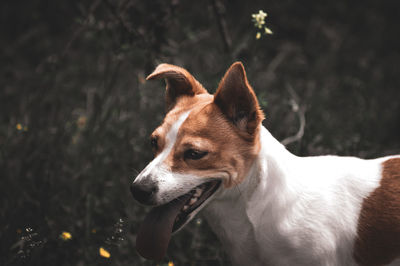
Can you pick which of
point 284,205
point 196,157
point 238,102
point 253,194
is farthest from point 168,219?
point 238,102

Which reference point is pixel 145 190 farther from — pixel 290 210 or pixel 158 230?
pixel 290 210

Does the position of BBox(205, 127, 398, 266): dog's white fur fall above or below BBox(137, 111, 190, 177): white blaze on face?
below

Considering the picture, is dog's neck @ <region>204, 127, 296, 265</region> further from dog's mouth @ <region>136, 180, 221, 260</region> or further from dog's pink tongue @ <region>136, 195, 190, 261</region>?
dog's pink tongue @ <region>136, 195, 190, 261</region>

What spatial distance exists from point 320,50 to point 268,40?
0.84m

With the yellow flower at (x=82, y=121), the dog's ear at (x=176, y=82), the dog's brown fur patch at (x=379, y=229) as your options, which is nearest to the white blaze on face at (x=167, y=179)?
the dog's ear at (x=176, y=82)

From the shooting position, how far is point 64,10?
19.2ft

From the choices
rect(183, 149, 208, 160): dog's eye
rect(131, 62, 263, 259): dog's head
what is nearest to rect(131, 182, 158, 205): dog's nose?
rect(131, 62, 263, 259): dog's head

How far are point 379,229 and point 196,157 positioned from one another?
106 centimetres

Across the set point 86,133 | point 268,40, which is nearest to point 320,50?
point 268,40

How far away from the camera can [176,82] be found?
2.27 meters

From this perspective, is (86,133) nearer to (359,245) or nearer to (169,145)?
(169,145)

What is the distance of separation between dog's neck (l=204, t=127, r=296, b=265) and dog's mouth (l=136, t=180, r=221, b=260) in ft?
0.36

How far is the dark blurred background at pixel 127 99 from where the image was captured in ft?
9.55

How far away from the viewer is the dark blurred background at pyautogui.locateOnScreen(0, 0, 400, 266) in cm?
291
